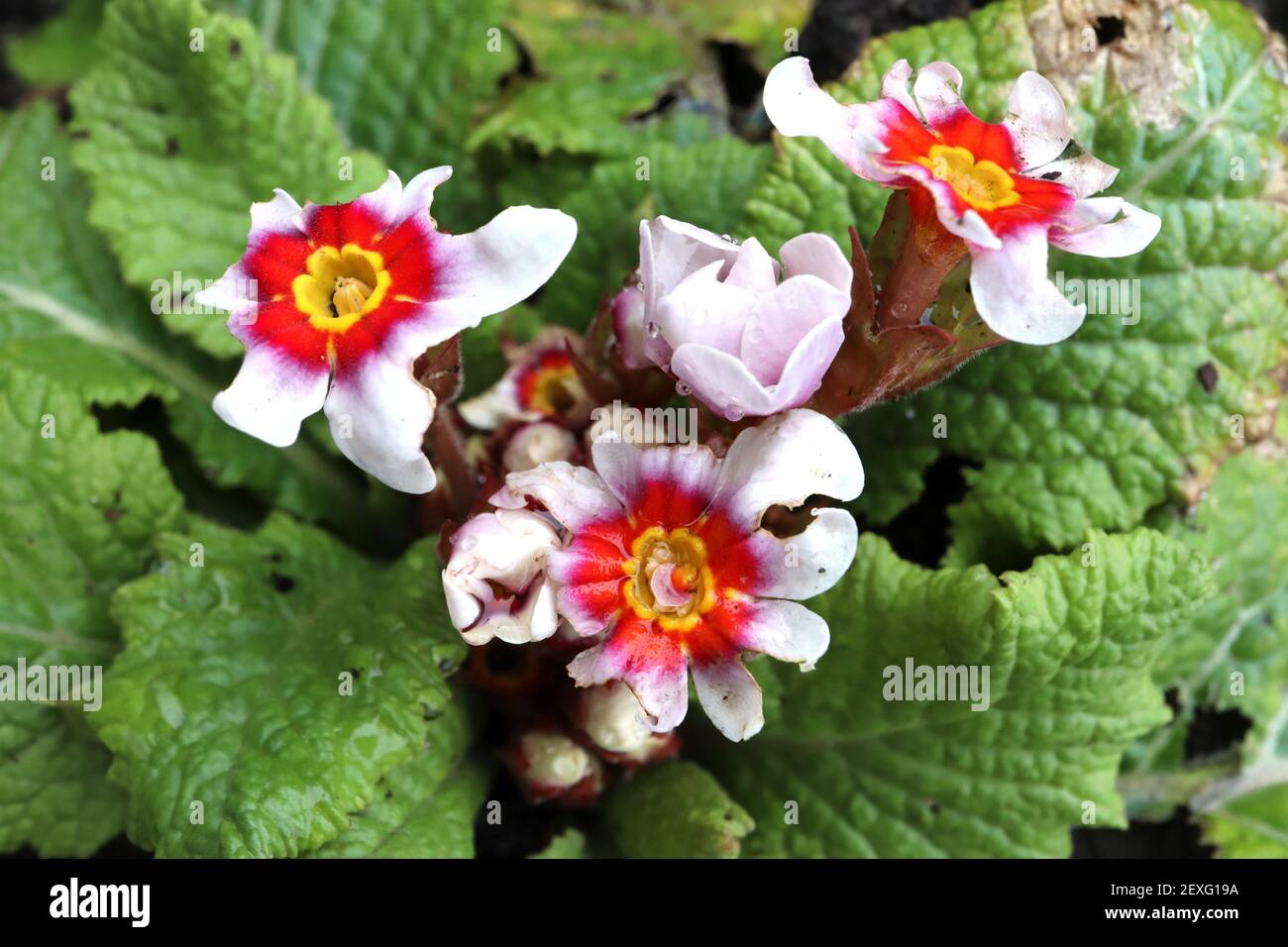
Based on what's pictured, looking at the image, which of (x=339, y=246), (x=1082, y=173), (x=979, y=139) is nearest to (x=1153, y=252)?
(x=1082, y=173)

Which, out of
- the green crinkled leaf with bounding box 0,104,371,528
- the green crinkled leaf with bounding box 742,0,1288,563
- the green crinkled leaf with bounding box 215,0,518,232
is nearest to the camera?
the green crinkled leaf with bounding box 742,0,1288,563

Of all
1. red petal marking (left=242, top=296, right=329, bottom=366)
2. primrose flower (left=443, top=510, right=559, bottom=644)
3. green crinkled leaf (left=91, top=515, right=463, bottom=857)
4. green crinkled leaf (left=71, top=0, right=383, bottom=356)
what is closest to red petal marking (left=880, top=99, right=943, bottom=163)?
primrose flower (left=443, top=510, right=559, bottom=644)

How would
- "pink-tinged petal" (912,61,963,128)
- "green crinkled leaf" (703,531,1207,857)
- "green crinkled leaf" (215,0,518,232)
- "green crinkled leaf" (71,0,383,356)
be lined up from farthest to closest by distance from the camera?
1. "green crinkled leaf" (215,0,518,232)
2. "green crinkled leaf" (71,0,383,356)
3. "green crinkled leaf" (703,531,1207,857)
4. "pink-tinged petal" (912,61,963,128)

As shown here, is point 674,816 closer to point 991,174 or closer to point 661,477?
point 661,477

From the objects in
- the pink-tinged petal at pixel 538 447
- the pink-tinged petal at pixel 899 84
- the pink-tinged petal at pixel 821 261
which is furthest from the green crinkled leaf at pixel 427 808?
the pink-tinged petal at pixel 899 84

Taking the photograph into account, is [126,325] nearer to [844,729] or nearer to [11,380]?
[11,380]

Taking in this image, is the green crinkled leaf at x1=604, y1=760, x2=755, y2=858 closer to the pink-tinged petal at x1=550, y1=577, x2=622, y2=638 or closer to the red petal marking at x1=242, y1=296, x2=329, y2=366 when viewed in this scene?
the pink-tinged petal at x1=550, y1=577, x2=622, y2=638

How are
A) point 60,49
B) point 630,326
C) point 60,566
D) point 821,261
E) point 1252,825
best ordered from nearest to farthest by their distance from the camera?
1. point 821,261
2. point 630,326
3. point 60,566
4. point 1252,825
5. point 60,49
